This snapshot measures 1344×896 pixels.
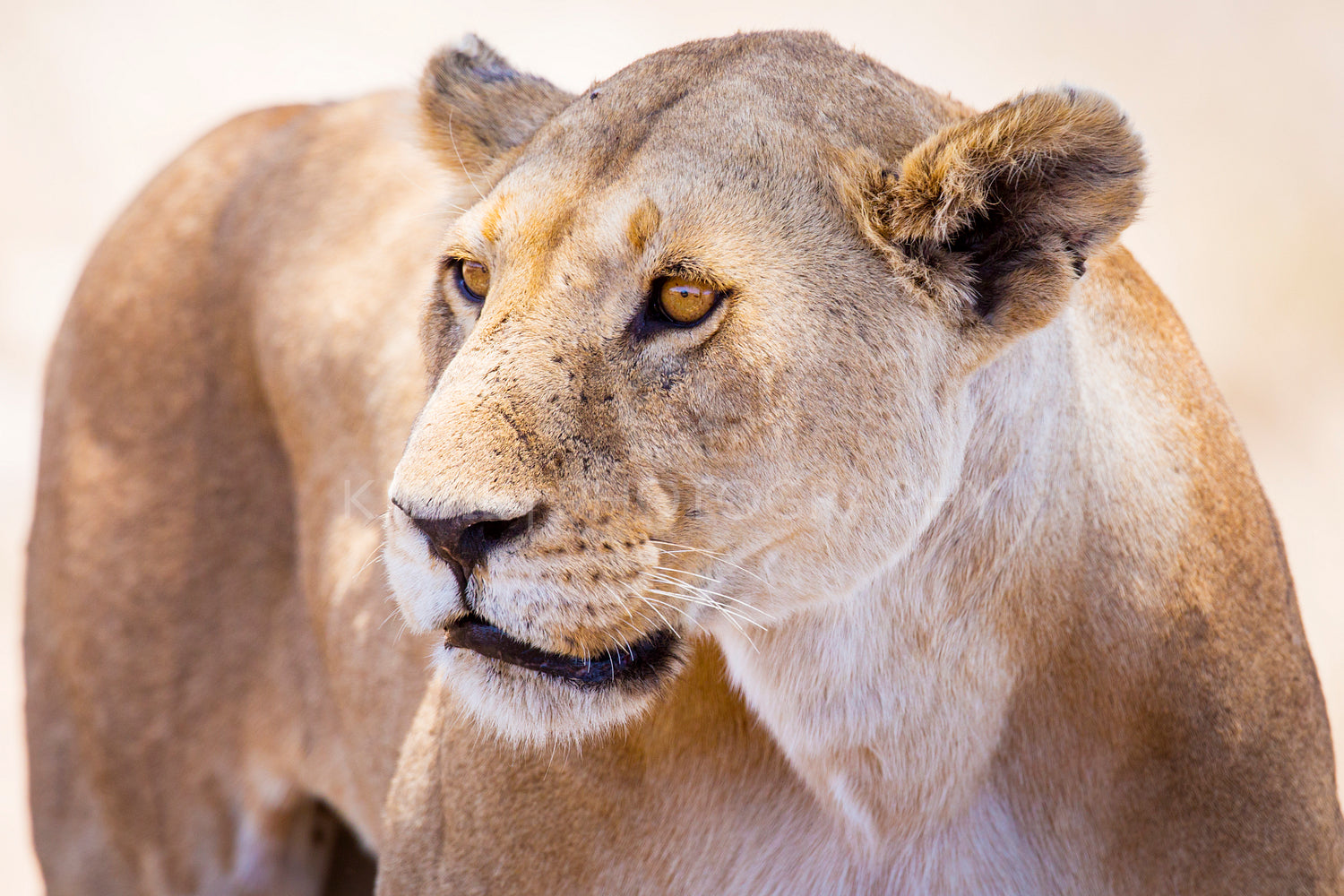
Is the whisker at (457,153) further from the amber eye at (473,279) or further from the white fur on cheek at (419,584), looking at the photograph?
the white fur on cheek at (419,584)

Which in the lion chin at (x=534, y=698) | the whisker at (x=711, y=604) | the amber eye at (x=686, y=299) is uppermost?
the amber eye at (x=686, y=299)

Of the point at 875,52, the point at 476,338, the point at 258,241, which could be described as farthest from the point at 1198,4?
the point at 476,338

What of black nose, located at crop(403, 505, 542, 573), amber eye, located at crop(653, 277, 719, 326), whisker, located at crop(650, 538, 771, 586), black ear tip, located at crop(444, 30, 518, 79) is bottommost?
whisker, located at crop(650, 538, 771, 586)

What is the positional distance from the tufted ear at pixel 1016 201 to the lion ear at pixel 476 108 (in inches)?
31.4

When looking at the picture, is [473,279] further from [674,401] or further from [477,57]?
[477,57]

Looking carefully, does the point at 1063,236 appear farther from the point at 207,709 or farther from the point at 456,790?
the point at 207,709

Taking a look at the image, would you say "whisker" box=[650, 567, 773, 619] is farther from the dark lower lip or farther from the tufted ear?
the tufted ear

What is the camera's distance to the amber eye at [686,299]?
178 cm

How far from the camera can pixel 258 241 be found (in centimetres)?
359

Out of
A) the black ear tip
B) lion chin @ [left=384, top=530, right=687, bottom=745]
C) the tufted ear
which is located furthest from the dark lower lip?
the black ear tip

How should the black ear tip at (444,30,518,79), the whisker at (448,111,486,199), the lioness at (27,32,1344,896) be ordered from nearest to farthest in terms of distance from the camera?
the lioness at (27,32,1344,896) → the whisker at (448,111,486,199) → the black ear tip at (444,30,518,79)

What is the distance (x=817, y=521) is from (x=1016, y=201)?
18.8 inches

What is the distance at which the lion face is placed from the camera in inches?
67.7

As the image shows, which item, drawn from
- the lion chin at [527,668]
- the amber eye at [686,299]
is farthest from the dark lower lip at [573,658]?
the amber eye at [686,299]
